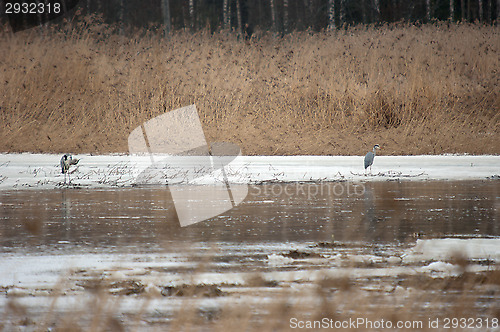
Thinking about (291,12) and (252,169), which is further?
(291,12)

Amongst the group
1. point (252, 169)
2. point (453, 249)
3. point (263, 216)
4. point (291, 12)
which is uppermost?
point (291, 12)

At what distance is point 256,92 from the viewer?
16.8 m

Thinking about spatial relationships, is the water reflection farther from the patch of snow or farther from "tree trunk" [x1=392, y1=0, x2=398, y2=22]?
"tree trunk" [x1=392, y1=0, x2=398, y2=22]

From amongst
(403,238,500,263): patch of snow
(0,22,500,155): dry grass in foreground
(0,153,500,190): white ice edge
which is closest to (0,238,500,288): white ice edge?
(403,238,500,263): patch of snow

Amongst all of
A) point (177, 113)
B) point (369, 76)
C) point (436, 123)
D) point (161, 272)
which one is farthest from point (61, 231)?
point (369, 76)

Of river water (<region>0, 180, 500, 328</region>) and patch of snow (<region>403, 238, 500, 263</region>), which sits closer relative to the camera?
river water (<region>0, 180, 500, 328</region>)

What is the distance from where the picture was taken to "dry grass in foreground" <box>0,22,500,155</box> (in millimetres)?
15133

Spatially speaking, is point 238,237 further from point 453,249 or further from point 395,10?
point 395,10

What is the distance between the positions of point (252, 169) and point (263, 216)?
14.3 feet

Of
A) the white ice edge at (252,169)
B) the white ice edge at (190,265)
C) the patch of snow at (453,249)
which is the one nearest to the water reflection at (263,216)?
the patch of snow at (453,249)

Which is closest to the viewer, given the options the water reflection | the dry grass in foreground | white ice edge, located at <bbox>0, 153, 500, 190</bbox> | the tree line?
the water reflection

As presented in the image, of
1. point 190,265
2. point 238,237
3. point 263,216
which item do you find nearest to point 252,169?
point 263,216

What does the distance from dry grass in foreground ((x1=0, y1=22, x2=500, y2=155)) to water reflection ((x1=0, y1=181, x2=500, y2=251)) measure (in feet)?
16.6

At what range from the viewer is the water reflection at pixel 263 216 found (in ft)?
20.9
